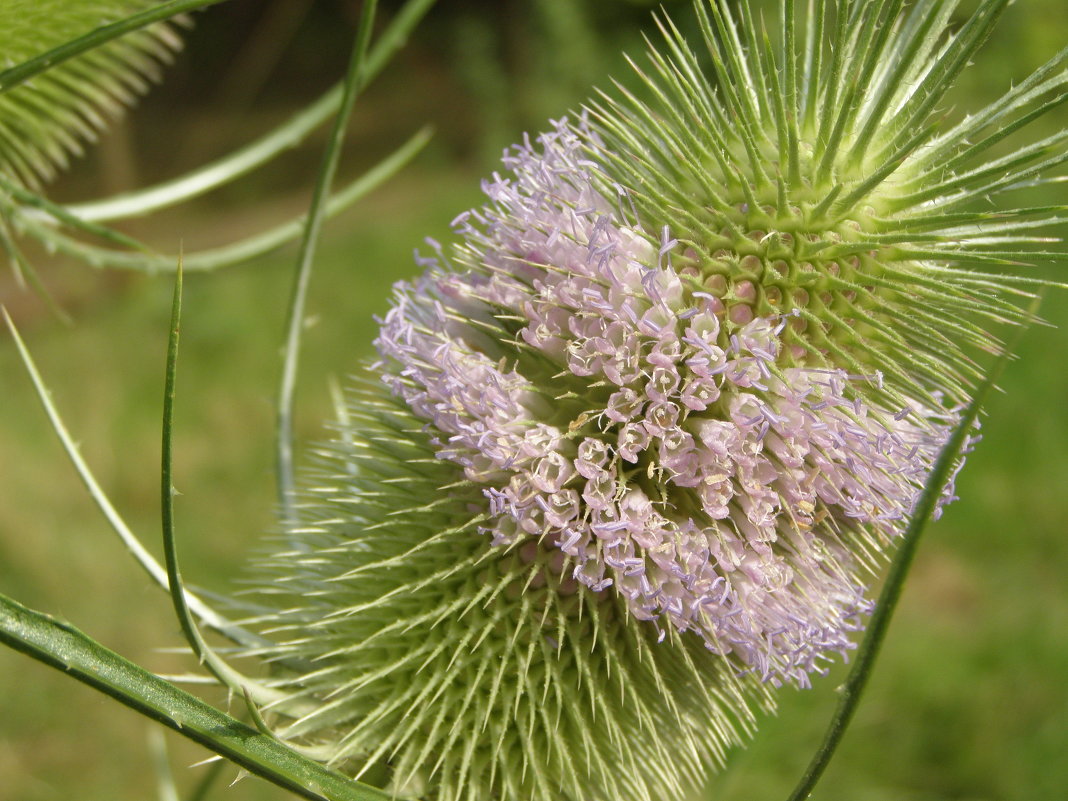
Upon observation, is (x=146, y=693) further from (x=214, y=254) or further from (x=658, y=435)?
(x=214, y=254)

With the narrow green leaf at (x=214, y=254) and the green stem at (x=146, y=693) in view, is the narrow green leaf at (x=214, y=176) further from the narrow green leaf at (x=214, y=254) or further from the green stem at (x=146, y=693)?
the green stem at (x=146, y=693)

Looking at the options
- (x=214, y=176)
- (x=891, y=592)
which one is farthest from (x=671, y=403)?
(x=214, y=176)

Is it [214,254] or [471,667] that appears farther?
[214,254]

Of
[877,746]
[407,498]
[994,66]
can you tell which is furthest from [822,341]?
[994,66]

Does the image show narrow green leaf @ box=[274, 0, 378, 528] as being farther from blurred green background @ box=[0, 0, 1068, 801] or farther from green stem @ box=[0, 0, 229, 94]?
green stem @ box=[0, 0, 229, 94]

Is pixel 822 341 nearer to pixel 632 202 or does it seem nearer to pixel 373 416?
pixel 632 202

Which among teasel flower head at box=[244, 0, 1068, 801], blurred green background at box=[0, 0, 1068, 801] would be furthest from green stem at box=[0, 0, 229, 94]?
blurred green background at box=[0, 0, 1068, 801]

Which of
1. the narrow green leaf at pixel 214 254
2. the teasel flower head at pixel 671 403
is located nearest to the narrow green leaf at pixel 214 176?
the narrow green leaf at pixel 214 254

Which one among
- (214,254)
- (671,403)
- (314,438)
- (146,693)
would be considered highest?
(671,403)
